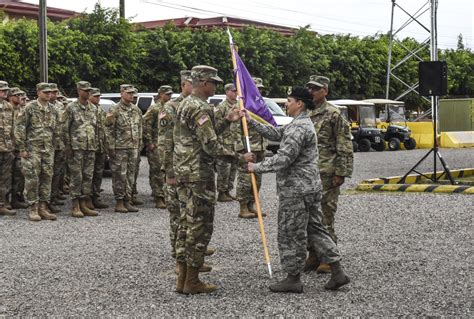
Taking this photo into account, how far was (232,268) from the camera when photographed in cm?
790

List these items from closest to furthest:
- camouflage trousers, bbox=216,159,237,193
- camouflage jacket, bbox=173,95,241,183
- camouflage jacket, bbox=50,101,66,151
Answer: camouflage jacket, bbox=173,95,241,183 → camouflage jacket, bbox=50,101,66,151 → camouflage trousers, bbox=216,159,237,193

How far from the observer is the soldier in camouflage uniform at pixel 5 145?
12.4 meters

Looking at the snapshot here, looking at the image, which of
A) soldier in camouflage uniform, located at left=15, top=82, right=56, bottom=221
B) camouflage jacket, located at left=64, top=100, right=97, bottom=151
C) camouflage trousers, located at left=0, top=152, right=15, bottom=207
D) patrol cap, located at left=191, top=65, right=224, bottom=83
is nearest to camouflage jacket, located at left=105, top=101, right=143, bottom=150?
camouflage jacket, located at left=64, top=100, right=97, bottom=151

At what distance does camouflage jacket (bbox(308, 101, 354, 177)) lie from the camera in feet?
25.4

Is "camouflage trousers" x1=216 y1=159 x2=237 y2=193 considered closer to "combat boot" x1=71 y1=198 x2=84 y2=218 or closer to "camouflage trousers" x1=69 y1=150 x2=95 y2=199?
"camouflage trousers" x1=69 y1=150 x2=95 y2=199

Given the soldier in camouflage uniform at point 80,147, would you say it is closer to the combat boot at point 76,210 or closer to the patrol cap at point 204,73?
the combat boot at point 76,210

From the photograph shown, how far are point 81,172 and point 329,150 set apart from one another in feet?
18.1

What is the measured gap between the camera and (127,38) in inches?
1196

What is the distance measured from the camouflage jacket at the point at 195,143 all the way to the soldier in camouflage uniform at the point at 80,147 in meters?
5.36

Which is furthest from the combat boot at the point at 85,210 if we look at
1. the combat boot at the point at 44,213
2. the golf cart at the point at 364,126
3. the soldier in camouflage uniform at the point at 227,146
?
the golf cart at the point at 364,126

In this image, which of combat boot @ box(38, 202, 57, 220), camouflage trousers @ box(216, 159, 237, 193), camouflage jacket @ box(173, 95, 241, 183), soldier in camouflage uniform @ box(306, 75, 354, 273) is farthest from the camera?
camouflage trousers @ box(216, 159, 237, 193)

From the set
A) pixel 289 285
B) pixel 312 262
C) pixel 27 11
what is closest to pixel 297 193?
pixel 289 285

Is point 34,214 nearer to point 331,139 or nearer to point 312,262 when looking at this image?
point 312,262

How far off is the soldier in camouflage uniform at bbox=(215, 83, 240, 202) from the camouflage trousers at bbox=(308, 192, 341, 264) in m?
4.63
